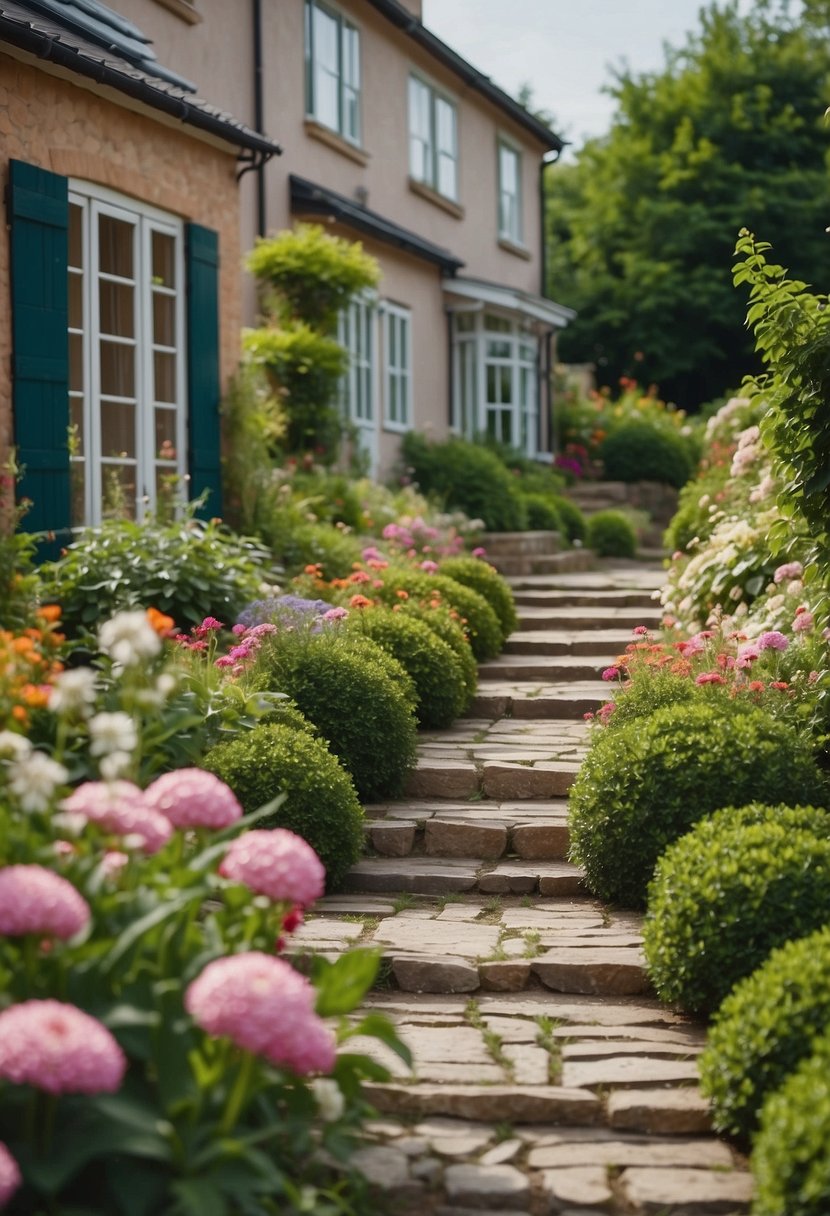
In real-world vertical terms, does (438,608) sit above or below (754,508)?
below

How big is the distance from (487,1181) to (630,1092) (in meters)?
0.65

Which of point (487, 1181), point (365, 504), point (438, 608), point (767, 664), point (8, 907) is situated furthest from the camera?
point (365, 504)

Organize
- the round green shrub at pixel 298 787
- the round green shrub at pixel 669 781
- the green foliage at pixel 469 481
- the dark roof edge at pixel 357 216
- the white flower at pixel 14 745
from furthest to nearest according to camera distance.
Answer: the green foliage at pixel 469 481
the dark roof edge at pixel 357 216
the round green shrub at pixel 298 787
the round green shrub at pixel 669 781
the white flower at pixel 14 745

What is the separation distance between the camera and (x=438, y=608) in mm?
8570

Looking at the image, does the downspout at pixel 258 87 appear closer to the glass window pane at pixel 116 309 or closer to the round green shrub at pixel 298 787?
the glass window pane at pixel 116 309

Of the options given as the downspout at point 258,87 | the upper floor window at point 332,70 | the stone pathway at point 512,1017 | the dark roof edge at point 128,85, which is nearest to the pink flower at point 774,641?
the stone pathway at point 512,1017

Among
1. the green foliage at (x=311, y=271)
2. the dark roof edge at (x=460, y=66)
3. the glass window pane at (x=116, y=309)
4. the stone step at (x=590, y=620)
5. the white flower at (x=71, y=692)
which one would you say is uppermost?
the dark roof edge at (x=460, y=66)

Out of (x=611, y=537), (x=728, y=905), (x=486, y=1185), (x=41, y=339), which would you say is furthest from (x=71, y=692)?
(x=611, y=537)

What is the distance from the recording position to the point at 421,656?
776 cm

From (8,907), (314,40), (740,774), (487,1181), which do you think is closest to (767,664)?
(740,774)

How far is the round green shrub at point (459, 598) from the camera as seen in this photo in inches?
345

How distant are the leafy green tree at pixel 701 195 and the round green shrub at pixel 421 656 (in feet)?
67.8

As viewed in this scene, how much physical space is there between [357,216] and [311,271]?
2014 mm

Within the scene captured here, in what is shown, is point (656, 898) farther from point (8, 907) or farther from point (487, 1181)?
point (8, 907)
